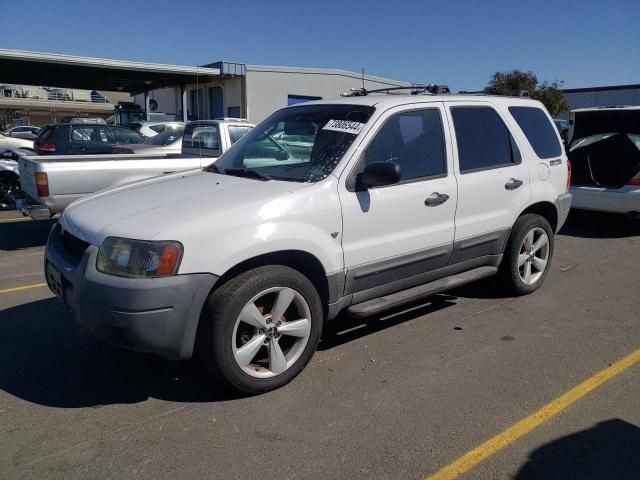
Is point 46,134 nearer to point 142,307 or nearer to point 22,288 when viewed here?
point 22,288

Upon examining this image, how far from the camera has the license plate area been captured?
3.43 meters

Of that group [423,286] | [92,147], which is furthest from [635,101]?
[423,286]

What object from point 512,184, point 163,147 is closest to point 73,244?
point 512,184

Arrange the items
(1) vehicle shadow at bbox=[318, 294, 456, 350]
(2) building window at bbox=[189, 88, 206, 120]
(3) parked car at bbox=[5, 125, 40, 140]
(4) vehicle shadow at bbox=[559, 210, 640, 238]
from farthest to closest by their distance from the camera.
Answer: (2) building window at bbox=[189, 88, 206, 120], (3) parked car at bbox=[5, 125, 40, 140], (4) vehicle shadow at bbox=[559, 210, 640, 238], (1) vehicle shadow at bbox=[318, 294, 456, 350]

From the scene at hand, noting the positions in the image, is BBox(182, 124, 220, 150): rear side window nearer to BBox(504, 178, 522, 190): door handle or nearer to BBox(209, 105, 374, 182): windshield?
BBox(209, 105, 374, 182): windshield

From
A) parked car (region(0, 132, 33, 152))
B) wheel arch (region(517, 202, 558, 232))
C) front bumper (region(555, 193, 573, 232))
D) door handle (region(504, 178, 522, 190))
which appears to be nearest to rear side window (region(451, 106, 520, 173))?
door handle (region(504, 178, 522, 190))

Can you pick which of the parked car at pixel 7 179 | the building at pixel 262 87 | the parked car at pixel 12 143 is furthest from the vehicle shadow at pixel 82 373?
the building at pixel 262 87

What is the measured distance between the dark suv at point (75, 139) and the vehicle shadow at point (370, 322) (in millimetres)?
Result: 8738

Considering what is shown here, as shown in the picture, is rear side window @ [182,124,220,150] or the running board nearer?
the running board

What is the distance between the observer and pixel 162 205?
3.36 m

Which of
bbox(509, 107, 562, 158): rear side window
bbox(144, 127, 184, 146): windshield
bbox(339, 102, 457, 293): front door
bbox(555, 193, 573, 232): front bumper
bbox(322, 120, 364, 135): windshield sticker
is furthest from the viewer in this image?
bbox(144, 127, 184, 146): windshield

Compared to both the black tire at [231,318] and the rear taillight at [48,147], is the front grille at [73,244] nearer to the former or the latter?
the black tire at [231,318]

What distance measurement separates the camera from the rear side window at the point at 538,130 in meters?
5.08

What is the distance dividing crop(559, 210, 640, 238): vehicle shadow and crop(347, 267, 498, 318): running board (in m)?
4.27
